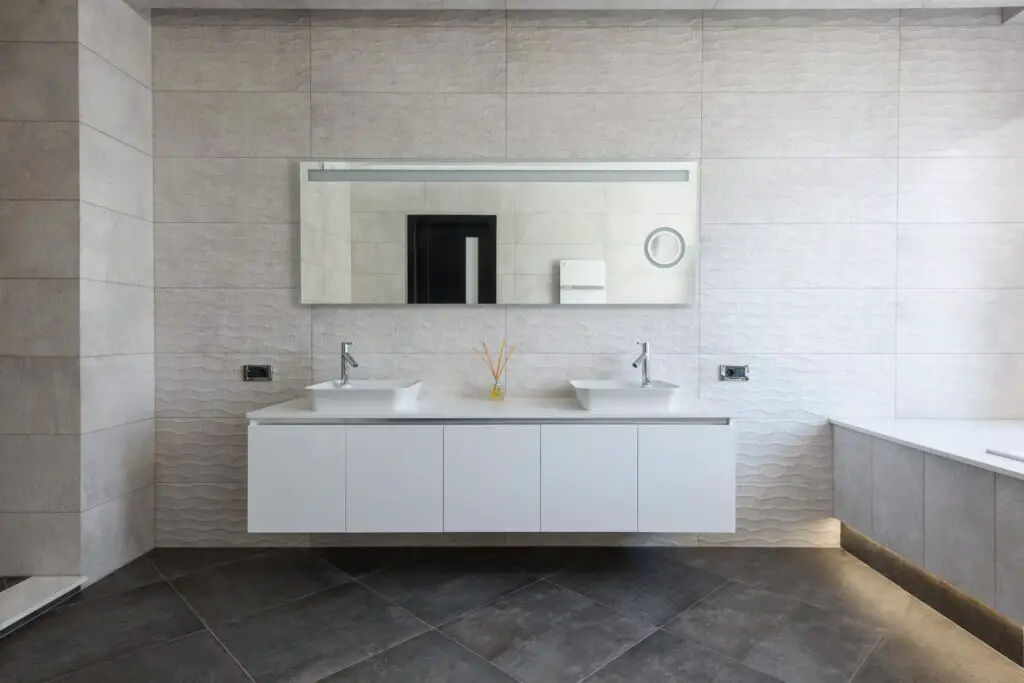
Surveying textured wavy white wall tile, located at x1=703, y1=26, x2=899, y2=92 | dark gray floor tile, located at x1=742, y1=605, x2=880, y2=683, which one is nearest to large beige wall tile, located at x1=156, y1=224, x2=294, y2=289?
textured wavy white wall tile, located at x1=703, y1=26, x2=899, y2=92

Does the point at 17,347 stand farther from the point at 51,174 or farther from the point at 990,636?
the point at 990,636

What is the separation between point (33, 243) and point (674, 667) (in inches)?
117

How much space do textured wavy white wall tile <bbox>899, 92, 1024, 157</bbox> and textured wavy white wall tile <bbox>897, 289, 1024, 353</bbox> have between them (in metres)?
0.70

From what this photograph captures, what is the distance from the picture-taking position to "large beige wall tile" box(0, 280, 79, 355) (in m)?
2.15

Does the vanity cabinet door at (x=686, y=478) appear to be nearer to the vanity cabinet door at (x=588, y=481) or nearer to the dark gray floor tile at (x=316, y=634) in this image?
the vanity cabinet door at (x=588, y=481)

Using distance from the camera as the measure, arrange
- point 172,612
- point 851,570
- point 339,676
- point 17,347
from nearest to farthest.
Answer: point 339,676 < point 172,612 < point 17,347 < point 851,570

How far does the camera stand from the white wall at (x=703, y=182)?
2.54 m

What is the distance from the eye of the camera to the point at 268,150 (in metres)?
2.58

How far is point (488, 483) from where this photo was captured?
2.16 m

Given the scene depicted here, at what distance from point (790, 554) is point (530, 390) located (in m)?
1.52

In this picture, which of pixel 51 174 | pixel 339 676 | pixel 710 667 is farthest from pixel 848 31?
pixel 51 174

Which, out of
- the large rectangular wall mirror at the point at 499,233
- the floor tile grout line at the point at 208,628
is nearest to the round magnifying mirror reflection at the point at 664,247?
the large rectangular wall mirror at the point at 499,233

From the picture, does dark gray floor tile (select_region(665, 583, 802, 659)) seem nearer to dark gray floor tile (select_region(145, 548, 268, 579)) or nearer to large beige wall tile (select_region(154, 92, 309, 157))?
dark gray floor tile (select_region(145, 548, 268, 579))

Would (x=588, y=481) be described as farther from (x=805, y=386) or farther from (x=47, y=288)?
(x=47, y=288)
